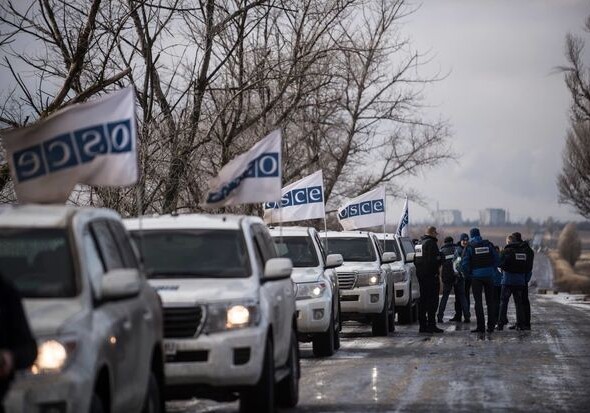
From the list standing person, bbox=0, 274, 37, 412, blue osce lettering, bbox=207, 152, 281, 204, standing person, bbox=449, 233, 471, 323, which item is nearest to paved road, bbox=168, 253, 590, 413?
blue osce lettering, bbox=207, 152, 281, 204

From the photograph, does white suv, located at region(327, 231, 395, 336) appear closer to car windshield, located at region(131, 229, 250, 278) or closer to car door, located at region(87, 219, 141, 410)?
car windshield, located at region(131, 229, 250, 278)

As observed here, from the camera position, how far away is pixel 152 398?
9422mm

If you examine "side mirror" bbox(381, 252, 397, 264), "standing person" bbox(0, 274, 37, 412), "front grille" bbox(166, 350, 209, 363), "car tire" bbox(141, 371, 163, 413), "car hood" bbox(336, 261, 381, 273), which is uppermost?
"side mirror" bbox(381, 252, 397, 264)

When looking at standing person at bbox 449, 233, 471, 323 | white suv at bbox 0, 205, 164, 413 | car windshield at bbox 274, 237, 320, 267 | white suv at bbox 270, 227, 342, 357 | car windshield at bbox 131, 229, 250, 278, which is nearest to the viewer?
white suv at bbox 0, 205, 164, 413

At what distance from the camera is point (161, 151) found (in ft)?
84.2

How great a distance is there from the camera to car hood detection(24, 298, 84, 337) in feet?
24.4

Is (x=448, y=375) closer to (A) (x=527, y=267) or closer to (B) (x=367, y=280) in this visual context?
(B) (x=367, y=280)

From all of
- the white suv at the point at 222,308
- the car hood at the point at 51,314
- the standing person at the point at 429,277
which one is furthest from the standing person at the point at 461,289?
the car hood at the point at 51,314

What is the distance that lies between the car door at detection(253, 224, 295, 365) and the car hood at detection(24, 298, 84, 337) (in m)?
4.39

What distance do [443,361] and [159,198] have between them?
9.46 metres

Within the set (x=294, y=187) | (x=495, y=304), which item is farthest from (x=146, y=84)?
(x=495, y=304)

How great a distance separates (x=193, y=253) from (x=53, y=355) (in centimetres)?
529

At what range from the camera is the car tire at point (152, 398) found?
9266 millimetres

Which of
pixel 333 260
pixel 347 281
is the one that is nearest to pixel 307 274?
pixel 333 260
